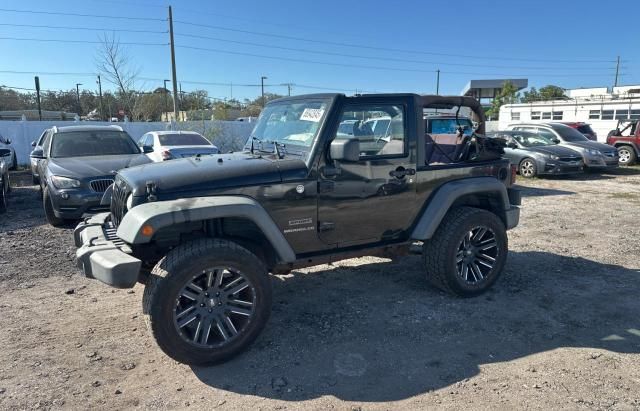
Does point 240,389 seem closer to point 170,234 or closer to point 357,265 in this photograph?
point 170,234

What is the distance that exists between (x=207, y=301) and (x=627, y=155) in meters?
18.6

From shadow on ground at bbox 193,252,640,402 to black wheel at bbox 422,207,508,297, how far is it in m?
0.19

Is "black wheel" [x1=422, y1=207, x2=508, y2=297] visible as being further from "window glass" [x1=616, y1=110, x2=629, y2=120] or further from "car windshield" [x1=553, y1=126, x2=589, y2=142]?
"window glass" [x1=616, y1=110, x2=629, y2=120]

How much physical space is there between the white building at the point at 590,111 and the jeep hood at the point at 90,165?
22.3m

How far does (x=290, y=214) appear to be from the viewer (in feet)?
12.0

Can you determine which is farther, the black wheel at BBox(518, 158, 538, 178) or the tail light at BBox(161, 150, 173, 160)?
the black wheel at BBox(518, 158, 538, 178)

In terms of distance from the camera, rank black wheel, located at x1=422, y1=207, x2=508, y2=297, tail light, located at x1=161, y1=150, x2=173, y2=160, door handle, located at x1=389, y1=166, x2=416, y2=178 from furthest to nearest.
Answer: tail light, located at x1=161, y1=150, x2=173, y2=160
black wheel, located at x1=422, y1=207, x2=508, y2=297
door handle, located at x1=389, y1=166, x2=416, y2=178

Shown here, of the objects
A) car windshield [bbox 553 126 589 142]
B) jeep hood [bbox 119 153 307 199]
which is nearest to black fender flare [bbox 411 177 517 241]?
jeep hood [bbox 119 153 307 199]

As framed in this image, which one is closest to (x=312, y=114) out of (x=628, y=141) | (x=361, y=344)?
(x=361, y=344)

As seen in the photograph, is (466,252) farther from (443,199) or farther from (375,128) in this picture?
(375,128)

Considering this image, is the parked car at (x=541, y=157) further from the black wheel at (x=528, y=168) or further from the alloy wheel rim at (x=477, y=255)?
the alloy wheel rim at (x=477, y=255)

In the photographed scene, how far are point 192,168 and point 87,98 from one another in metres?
68.1

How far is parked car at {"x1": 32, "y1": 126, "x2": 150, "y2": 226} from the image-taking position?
6816 millimetres

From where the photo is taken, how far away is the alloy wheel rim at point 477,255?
4.57 m
